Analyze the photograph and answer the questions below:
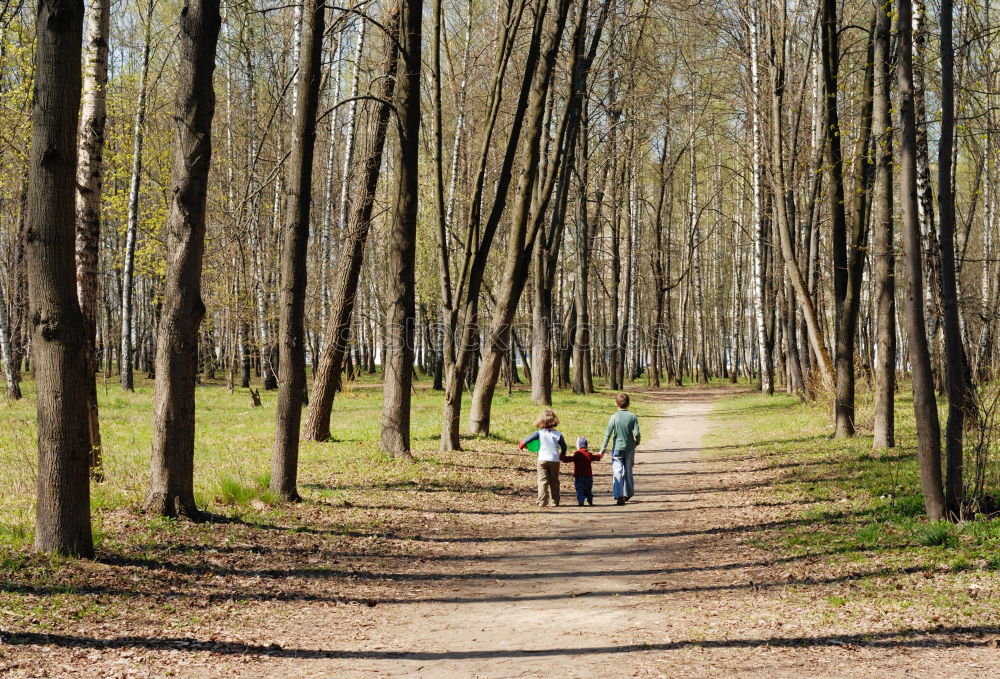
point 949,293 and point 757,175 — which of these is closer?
point 949,293

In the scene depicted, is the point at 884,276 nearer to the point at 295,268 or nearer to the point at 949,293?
the point at 949,293

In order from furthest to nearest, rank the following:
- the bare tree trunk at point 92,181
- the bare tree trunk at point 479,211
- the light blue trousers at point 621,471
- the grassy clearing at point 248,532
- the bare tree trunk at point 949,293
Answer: the bare tree trunk at point 479,211
the light blue trousers at point 621,471
the bare tree trunk at point 92,181
the bare tree trunk at point 949,293
the grassy clearing at point 248,532

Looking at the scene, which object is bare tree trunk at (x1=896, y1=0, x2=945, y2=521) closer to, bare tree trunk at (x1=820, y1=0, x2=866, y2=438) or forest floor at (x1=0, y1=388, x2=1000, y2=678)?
forest floor at (x1=0, y1=388, x2=1000, y2=678)

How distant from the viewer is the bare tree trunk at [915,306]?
8.02m

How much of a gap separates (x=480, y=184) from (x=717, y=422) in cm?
1202

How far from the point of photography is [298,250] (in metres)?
9.78

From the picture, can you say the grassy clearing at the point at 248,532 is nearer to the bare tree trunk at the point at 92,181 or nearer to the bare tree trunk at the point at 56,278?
the bare tree trunk at the point at 56,278

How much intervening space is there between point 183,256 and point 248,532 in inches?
109

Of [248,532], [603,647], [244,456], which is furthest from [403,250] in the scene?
[603,647]

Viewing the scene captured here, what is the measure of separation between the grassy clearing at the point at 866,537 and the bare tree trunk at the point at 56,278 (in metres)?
5.71

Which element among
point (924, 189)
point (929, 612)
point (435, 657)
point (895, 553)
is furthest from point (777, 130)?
point (435, 657)

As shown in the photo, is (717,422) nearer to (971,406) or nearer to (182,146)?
(971,406)

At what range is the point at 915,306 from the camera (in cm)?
811

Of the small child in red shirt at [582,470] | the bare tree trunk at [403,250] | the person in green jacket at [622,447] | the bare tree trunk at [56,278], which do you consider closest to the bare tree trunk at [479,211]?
the bare tree trunk at [403,250]
